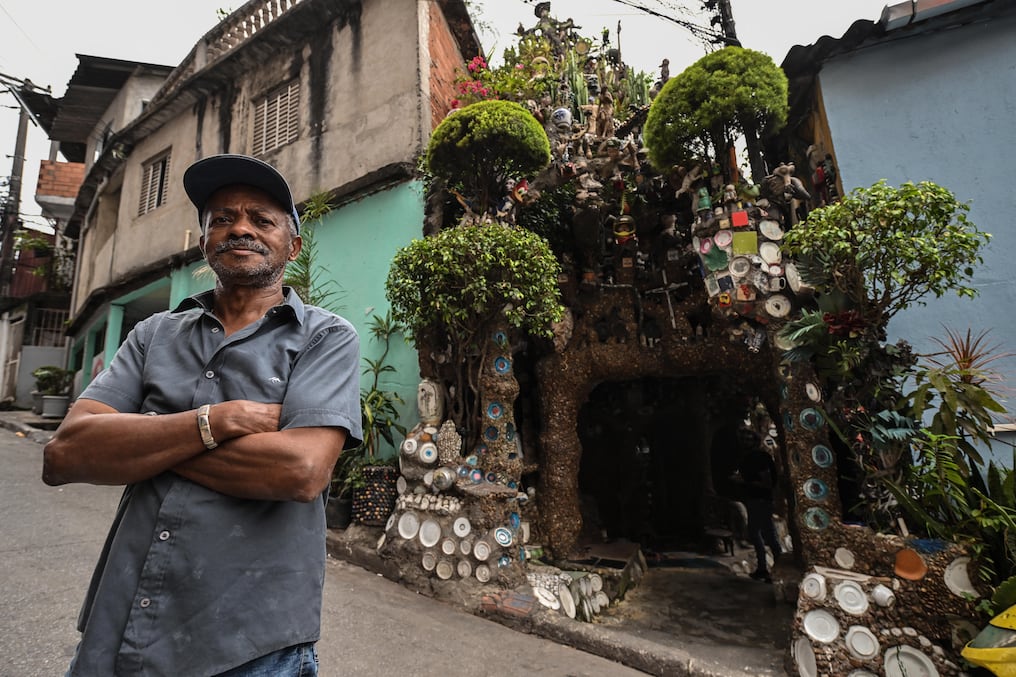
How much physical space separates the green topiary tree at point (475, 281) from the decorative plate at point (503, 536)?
1.92 m

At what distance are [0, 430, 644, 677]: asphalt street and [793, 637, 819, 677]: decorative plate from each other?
1204 mm

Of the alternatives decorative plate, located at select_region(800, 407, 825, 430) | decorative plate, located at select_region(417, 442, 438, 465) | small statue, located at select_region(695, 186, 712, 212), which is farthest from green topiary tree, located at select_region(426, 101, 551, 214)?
decorative plate, located at select_region(800, 407, 825, 430)

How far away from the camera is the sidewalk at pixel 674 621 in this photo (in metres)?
4.06

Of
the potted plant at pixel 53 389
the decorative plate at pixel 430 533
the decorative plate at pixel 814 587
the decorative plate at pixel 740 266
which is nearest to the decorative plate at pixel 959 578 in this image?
the decorative plate at pixel 814 587

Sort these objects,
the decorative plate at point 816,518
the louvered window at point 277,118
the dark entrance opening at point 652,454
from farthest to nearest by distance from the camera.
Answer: the dark entrance opening at point 652,454
the louvered window at point 277,118
the decorative plate at point 816,518

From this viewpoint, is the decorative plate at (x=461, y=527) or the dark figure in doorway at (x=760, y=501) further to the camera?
the dark figure in doorway at (x=760, y=501)

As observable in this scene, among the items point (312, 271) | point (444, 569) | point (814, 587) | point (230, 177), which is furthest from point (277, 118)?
point (814, 587)

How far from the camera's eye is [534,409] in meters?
7.06

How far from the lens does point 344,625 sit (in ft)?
12.9

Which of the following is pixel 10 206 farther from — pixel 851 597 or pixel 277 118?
pixel 851 597

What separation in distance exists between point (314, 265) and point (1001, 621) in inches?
320

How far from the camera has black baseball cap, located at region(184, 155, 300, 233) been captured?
4.88 feet

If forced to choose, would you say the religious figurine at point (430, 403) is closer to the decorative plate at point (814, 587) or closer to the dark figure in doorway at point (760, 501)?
the decorative plate at point (814, 587)

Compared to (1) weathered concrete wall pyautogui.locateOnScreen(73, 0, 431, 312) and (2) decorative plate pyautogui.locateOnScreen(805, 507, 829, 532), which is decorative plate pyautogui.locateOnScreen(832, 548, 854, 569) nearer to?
(2) decorative plate pyautogui.locateOnScreen(805, 507, 829, 532)
